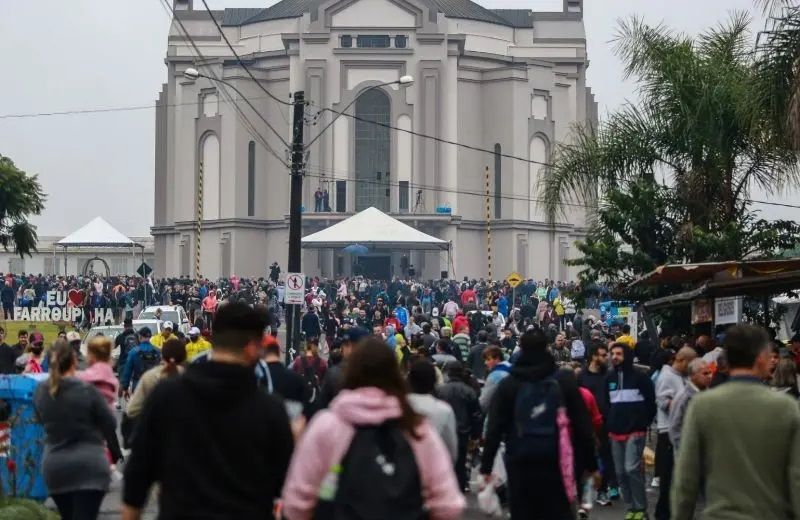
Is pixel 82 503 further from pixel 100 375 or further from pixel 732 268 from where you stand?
pixel 732 268

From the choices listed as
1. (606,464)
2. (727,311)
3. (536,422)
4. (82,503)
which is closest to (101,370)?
(82,503)

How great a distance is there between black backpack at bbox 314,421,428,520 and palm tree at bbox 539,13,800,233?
17.9 m

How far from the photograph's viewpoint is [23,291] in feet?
202

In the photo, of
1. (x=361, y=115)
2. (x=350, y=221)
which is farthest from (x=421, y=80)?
(x=350, y=221)

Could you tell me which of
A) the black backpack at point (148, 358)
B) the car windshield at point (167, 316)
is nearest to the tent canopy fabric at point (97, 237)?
the car windshield at point (167, 316)

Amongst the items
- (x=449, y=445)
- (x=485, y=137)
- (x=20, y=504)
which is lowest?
(x=20, y=504)

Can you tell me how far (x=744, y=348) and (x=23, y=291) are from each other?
56.2 m

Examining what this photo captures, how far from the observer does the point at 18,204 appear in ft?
128

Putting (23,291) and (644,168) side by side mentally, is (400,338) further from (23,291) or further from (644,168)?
(23,291)

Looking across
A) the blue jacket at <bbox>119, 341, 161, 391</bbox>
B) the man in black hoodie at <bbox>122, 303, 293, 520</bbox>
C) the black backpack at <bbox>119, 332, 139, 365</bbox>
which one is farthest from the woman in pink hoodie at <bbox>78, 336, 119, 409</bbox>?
the black backpack at <bbox>119, 332, 139, 365</bbox>

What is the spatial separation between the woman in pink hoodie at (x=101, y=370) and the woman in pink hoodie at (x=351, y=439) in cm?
512

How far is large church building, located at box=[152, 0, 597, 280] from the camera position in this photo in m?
76.2

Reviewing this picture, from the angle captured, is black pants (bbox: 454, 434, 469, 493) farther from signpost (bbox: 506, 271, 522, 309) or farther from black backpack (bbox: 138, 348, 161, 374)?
signpost (bbox: 506, 271, 522, 309)

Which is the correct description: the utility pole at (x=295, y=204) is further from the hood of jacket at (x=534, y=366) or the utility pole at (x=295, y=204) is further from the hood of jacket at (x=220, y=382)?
the hood of jacket at (x=220, y=382)
